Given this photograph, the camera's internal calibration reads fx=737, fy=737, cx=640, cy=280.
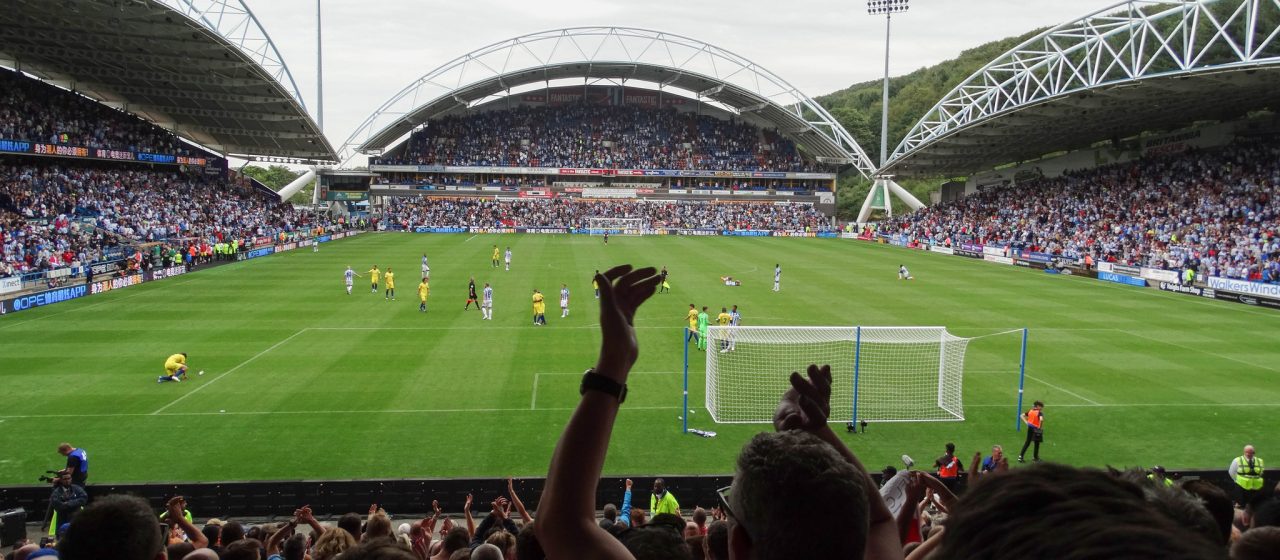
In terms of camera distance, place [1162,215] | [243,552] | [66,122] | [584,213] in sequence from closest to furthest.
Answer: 1. [243,552]
2. [1162,215]
3. [66,122]
4. [584,213]

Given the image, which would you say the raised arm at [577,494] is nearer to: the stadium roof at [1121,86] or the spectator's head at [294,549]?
the spectator's head at [294,549]

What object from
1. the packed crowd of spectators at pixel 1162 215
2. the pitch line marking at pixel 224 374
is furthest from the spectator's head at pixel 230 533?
the packed crowd of spectators at pixel 1162 215

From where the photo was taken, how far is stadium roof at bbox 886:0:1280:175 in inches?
1314

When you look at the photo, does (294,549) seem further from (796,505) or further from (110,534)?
(796,505)

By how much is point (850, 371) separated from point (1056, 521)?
63.0 feet

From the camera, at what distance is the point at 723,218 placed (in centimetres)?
8388

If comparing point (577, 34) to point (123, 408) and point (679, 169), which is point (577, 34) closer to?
point (679, 169)

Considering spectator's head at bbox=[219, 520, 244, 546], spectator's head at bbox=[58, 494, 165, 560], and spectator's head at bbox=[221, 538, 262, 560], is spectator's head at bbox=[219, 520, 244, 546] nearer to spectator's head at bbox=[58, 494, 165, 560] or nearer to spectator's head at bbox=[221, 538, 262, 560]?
spectator's head at bbox=[221, 538, 262, 560]

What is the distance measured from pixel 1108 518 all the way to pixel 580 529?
1503 mm

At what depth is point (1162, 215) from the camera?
1788 inches

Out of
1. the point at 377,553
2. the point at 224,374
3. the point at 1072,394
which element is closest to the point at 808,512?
the point at 377,553

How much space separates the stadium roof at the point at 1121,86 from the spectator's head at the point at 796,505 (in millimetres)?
36729

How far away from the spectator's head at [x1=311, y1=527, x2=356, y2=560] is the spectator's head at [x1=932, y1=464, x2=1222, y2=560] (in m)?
5.38

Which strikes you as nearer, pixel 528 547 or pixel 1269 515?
pixel 528 547
